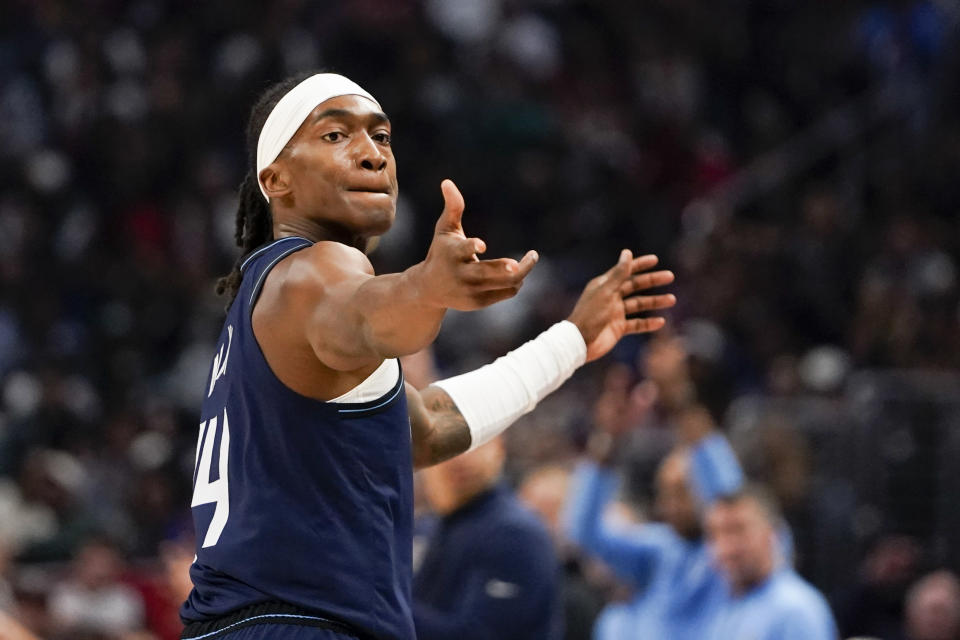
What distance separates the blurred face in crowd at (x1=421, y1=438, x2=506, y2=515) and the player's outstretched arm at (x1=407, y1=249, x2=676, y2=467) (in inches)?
51.5

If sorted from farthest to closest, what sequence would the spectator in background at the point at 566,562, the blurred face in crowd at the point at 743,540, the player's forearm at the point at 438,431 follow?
the spectator in background at the point at 566,562 → the blurred face in crowd at the point at 743,540 → the player's forearm at the point at 438,431

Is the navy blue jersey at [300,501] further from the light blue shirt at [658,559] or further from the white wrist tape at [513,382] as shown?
the light blue shirt at [658,559]

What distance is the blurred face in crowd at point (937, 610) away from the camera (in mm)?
6270

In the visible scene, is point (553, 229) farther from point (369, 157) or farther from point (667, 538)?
point (369, 157)

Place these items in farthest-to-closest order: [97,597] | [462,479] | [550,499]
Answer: [97,597], [550,499], [462,479]

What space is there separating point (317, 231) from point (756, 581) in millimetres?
3157

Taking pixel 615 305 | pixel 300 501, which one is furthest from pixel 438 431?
pixel 300 501

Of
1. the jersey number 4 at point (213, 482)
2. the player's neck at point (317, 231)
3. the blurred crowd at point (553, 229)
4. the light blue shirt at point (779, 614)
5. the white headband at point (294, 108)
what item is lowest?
the light blue shirt at point (779, 614)

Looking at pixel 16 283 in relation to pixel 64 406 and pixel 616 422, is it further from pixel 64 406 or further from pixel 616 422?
pixel 616 422

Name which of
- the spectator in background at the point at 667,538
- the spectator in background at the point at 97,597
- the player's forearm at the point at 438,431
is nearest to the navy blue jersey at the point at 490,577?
the spectator in background at the point at 667,538

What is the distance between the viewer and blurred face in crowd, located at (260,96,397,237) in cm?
302

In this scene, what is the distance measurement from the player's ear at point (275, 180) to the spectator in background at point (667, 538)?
3048 mm

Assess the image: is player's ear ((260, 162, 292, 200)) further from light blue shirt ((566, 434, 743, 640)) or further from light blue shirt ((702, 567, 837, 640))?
light blue shirt ((566, 434, 743, 640))

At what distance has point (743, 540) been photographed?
5547mm
